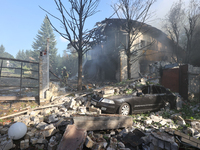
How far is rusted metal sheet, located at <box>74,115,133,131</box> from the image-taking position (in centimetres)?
358

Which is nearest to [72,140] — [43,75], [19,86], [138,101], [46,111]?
[46,111]

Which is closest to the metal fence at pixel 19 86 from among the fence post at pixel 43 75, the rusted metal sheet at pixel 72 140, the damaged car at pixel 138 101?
the fence post at pixel 43 75

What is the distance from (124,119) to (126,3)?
10822 millimetres

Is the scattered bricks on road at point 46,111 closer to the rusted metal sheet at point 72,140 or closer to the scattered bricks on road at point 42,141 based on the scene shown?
the scattered bricks on road at point 42,141

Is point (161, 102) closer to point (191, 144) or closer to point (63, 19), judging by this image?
point (191, 144)

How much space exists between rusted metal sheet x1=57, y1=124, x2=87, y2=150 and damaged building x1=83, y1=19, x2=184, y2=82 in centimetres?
1102

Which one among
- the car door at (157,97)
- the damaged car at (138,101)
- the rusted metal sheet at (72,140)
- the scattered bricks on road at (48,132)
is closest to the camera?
the rusted metal sheet at (72,140)

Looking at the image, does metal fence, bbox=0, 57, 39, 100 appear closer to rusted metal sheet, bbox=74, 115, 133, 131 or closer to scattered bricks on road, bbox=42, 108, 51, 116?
scattered bricks on road, bbox=42, 108, 51, 116

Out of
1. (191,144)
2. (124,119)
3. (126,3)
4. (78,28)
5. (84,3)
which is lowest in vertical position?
(191,144)

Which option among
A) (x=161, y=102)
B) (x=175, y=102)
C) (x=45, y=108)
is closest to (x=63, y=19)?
(x=45, y=108)

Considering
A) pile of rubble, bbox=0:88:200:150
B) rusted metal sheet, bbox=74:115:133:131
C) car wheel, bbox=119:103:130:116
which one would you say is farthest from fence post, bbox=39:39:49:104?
car wheel, bbox=119:103:130:116

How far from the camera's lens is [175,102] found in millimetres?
6840

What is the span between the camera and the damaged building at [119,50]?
1419cm

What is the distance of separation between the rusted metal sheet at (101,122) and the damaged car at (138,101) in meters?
1.12
